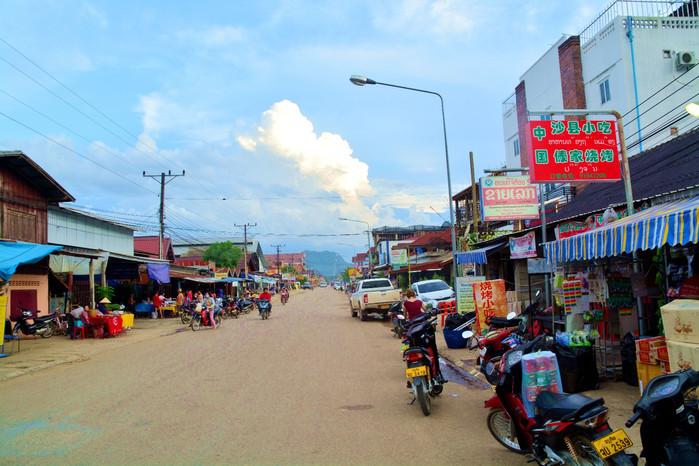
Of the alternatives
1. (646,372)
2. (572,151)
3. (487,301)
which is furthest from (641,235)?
(487,301)

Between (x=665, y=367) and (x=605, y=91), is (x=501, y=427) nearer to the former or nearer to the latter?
(x=665, y=367)

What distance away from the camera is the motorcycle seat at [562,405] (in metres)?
3.68

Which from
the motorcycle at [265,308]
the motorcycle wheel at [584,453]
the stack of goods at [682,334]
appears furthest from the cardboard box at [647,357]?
the motorcycle at [265,308]

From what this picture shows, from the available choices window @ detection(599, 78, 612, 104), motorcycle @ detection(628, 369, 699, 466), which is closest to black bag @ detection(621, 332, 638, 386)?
motorcycle @ detection(628, 369, 699, 466)

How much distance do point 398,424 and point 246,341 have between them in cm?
1091

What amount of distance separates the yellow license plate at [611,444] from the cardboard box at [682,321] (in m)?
2.52

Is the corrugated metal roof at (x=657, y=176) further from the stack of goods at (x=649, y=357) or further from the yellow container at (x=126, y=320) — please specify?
the yellow container at (x=126, y=320)

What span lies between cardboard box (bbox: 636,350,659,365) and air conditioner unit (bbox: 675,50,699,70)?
1045 inches

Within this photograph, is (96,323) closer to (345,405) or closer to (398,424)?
(345,405)

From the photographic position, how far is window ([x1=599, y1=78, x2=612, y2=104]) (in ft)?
91.1

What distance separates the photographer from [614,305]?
→ 8.96m

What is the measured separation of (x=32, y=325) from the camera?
17.2 metres

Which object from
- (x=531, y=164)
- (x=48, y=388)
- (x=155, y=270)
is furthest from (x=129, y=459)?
(x=155, y=270)

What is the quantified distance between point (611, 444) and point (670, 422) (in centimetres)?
42
